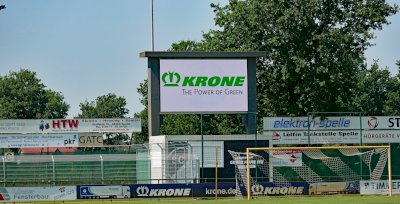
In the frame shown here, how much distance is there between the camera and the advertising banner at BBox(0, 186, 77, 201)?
153ft

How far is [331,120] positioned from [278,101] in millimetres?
7018

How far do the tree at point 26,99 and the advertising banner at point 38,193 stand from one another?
4068 inches

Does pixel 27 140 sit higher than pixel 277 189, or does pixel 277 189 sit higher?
pixel 27 140

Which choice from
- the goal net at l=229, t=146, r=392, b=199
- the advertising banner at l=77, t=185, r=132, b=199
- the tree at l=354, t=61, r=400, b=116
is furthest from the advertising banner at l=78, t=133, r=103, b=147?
the tree at l=354, t=61, r=400, b=116

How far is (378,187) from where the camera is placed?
166 ft

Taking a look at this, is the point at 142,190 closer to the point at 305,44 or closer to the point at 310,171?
the point at 310,171

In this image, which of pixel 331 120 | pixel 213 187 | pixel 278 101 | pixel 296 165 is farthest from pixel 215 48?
pixel 213 187

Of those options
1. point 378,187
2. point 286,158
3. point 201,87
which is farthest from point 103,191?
point 378,187

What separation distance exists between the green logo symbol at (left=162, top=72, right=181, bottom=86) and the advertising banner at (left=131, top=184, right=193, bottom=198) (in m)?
6.59

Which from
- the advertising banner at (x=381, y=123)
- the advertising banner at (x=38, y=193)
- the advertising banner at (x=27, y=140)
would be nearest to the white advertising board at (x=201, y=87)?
the advertising banner at (x=38, y=193)

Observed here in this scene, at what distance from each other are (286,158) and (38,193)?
45.9 feet

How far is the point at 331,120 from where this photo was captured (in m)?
64.9

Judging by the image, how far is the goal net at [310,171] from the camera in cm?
4897

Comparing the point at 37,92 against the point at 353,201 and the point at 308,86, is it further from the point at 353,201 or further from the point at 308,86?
the point at 353,201
